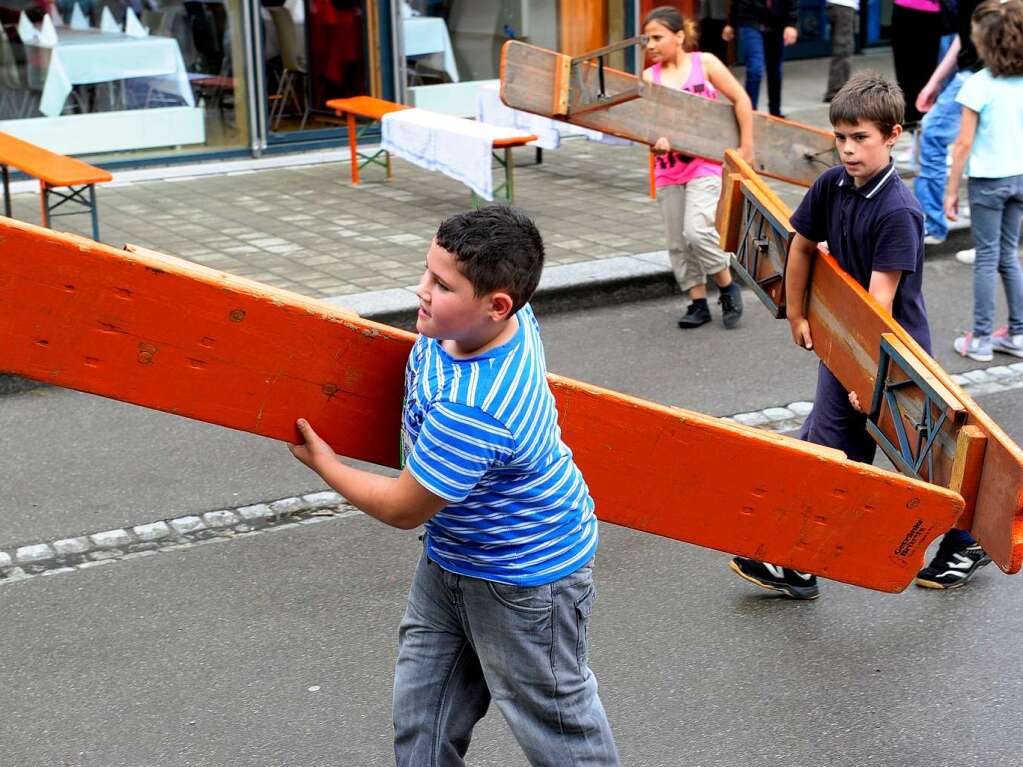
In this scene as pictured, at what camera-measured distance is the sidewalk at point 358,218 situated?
351 inches

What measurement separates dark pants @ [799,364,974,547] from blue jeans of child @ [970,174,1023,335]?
316 cm

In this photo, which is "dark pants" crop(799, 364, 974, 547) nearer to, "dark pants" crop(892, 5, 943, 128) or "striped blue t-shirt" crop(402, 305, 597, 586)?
"striped blue t-shirt" crop(402, 305, 597, 586)

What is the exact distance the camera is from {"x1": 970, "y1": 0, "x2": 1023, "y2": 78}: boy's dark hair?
6.96 m

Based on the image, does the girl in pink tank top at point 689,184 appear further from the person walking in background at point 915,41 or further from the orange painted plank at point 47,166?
the person walking in background at point 915,41

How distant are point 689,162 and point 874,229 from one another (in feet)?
12.1

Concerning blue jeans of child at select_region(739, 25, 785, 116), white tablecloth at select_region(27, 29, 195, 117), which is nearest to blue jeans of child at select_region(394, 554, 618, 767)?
white tablecloth at select_region(27, 29, 195, 117)

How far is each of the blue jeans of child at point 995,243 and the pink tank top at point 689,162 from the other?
144 cm

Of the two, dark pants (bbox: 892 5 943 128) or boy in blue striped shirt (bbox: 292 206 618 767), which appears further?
dark pants (bbox: 892 5 943 128)

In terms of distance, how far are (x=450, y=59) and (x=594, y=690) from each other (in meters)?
11.7

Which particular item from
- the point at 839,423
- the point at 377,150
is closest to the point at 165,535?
the point at 839,423

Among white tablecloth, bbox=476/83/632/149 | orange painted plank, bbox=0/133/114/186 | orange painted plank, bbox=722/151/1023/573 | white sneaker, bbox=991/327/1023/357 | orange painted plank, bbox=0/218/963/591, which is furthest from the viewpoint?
white tablecloth, bbox=476/83/632/149

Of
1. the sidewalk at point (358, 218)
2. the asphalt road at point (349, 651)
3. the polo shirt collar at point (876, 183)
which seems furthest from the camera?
the sidewalk at point (358, 218)

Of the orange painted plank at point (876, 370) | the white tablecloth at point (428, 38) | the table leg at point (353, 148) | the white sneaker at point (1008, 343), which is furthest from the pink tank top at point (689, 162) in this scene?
the white tablecloth at point (428, 38)

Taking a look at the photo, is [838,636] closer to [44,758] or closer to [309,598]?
[309,598]
